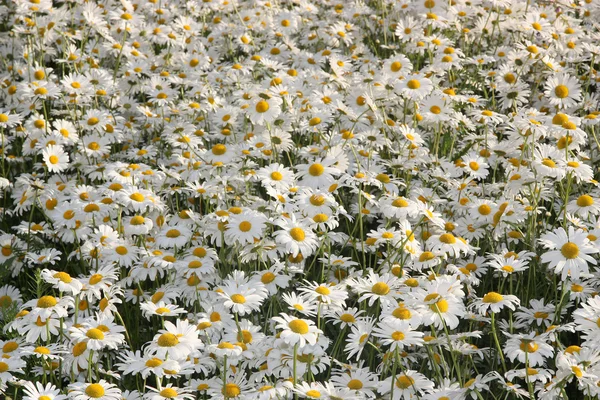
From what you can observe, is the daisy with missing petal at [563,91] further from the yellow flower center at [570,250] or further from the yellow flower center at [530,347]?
the yellow flower center at [530,347]

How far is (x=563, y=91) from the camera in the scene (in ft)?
17.0

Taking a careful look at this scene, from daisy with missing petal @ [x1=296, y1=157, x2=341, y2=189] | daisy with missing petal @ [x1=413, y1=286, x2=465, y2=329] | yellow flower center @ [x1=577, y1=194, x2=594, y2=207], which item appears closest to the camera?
daisy with missing petal @ [x1=413, y1=286, x2=465, y2=329]

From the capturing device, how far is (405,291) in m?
3.30

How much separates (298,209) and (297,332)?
3.85 feet

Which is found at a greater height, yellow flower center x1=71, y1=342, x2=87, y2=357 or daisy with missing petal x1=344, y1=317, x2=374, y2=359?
daisy with missing petal x1=344, y1=317, x2=374, y2=359

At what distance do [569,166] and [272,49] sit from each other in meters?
3.34

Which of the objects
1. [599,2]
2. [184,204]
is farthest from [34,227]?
[599,2]

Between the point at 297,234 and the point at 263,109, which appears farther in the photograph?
the point at 263,109

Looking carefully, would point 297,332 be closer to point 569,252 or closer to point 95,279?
point 95,279

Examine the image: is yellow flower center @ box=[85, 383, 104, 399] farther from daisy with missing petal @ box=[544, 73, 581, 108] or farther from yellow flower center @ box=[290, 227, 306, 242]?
daisy with missing petal @ box=[544, 73, 581, 108]

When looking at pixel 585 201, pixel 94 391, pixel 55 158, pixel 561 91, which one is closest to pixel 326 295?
pixel 94 391

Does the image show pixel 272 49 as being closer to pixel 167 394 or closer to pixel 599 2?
pixel 599 2

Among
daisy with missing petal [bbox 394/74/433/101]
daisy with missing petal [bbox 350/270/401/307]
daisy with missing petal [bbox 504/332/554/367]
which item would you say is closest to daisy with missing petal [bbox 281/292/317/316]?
daisy with missing petal [bbox 350/270/401/307]

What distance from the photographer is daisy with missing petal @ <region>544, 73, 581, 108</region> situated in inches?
204
